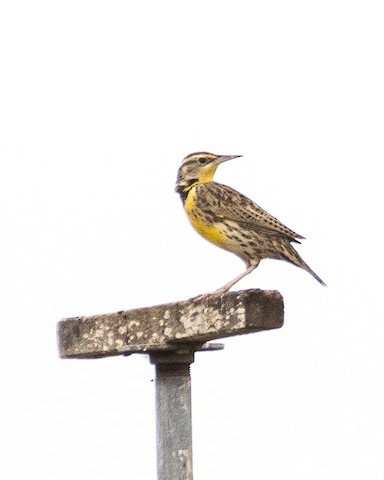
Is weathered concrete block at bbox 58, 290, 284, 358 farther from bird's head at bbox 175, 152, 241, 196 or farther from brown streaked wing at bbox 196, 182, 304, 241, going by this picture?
bird's head at bbox 175, 152, 241, 196

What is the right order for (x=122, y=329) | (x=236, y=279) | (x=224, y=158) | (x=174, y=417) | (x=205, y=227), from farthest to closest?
(x=224, y=158) → (x=205, y=227) → (x=236, y=279) → (x=122, y=329) → (x=174, y=417)

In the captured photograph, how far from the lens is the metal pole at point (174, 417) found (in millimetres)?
7965

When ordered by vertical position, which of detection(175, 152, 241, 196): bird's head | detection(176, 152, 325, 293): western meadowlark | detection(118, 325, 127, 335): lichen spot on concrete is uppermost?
detection(175, 152, 241, 196): bird's head

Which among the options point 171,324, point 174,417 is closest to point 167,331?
point 171,324

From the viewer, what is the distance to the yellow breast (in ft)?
30.3

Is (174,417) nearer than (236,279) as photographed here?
Yes

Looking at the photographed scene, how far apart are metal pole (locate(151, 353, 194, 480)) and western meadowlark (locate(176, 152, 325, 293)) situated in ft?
4.17

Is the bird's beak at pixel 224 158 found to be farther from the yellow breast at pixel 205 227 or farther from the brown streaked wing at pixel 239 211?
the yellow breast at pixel 205 227

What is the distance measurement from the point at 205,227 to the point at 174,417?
1.91 meters

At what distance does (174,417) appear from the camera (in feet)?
26.2

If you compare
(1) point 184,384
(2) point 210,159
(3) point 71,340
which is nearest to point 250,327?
(1) point 184,384

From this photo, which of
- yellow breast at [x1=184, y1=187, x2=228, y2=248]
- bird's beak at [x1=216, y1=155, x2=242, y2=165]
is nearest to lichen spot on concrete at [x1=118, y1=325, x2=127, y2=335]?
yellow breast at [x1=184, y1=187, x2=228, y2=248]

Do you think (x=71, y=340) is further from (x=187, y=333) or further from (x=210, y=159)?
(x=210, y=159)

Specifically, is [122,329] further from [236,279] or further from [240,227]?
[240,227]
